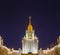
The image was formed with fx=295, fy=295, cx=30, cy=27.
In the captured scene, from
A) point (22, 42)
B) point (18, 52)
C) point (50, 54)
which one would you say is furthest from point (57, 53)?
point (22, 42)

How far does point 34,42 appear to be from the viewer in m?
48.7

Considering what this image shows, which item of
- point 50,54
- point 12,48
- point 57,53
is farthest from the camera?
point 12,48

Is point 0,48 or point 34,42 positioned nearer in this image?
point 0,48

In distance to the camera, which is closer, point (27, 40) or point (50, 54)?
point (50, 54)

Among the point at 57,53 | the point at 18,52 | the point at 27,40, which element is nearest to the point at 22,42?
the point at 27,40

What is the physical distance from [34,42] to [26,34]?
6.70ft

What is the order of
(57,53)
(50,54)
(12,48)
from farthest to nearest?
(12,48)
(50,54)
(57,53)

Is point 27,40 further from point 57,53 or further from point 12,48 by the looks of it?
point 57,53

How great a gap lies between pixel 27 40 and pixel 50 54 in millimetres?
6460

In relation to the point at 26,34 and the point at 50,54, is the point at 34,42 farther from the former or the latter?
the point at 50,54

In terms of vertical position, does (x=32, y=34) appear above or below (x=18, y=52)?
above

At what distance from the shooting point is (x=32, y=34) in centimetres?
4950

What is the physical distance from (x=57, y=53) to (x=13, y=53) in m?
6.64

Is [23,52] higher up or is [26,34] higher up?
[26,34]
